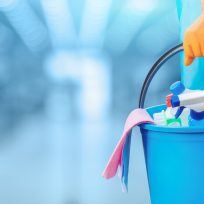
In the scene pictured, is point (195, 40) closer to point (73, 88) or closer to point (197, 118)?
point (197, 118)

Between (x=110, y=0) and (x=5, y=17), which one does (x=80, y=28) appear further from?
(x=5, y=17)

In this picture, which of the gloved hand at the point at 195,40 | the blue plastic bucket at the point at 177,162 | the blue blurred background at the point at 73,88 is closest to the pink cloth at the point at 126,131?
the blue plastic bucket at the point at 177,162

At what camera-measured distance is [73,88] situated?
114 centimetres

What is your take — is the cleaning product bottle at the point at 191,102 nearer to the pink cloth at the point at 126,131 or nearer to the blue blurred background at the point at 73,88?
the pink cloth at the point at 126,131

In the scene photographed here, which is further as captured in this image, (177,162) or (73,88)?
(73,88)

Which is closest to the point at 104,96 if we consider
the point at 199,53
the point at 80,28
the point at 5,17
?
the point at 80,28

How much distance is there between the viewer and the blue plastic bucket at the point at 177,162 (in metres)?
0.68

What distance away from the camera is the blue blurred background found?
1.09 metres

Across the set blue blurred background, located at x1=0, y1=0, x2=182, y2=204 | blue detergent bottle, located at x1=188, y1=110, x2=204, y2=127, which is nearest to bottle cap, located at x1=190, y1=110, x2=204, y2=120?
blue detergent bottle, located at x1=188, y1=110, x2=204, y2=127

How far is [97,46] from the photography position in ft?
3.65

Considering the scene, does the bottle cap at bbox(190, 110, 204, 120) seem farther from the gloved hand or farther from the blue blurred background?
the blue blurred background

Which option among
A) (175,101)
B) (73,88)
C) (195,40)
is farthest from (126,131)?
(73,88)

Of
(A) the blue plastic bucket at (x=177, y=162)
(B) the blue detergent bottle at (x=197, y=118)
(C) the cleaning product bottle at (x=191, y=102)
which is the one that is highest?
(C) the cleaning product bottle at (x=191, y=102)

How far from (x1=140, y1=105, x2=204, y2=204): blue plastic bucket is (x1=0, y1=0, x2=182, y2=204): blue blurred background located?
16.5 inches
